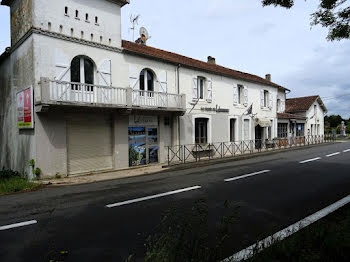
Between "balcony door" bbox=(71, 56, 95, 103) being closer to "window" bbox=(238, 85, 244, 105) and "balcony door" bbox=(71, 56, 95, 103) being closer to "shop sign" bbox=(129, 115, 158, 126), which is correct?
"shop sign" bbox=(129, 115, 158, 126)

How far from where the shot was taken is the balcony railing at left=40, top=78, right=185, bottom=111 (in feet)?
29.1

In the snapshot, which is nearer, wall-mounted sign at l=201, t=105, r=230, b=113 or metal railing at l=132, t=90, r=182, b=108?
metal railing at l=132, t=90, r=182, b=108

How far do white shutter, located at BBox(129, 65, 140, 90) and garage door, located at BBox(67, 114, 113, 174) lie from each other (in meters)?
2.12

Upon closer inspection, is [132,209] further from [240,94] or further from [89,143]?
[240,94]

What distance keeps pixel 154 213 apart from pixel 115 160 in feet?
22.0

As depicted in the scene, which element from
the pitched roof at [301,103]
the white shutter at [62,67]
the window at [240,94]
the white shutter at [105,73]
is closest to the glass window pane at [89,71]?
the white shutter at [105,73]

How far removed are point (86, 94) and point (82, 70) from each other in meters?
1.25

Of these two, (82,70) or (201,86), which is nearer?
(82,70)

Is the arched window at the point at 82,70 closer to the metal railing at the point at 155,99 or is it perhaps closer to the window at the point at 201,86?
the metal railing at the point at 155,99

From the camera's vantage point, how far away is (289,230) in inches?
141

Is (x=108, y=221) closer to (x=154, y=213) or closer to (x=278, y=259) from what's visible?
(x=154, y=213)

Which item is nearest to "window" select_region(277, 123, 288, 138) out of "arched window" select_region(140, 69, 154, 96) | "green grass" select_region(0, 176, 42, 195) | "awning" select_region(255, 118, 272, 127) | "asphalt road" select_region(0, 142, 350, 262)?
"awning" select_region(255, 118, 272, 127)

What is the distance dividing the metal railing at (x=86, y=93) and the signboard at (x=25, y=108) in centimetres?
114

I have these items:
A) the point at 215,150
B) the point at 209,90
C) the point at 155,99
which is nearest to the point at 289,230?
the point at 155,99
